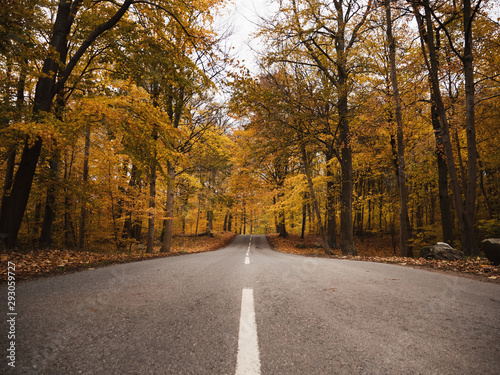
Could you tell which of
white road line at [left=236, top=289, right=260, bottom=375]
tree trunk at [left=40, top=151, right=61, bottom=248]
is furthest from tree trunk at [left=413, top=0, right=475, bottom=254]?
tree trunk at [left=40, top=151, right=61, bottom=248]

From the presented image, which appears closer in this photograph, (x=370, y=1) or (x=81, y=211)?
(x=370, y=1)

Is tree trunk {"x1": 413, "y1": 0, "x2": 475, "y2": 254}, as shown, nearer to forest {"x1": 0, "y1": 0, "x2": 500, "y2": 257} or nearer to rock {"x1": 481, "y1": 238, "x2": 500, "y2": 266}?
forest {"x1": 0, "y1": 0, "x2": 500, "y2": 257}

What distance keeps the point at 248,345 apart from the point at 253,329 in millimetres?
316

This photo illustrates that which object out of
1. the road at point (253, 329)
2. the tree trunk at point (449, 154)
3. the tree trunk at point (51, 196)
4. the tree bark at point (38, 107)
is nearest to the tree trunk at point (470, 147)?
the tree trunk at point (449, 154)

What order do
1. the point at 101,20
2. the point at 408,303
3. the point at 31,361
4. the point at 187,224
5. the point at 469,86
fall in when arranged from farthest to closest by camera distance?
1. the point at 187,224
2. the point at 469,86
3. the point at 101,20
4. the point at 408,303
5. the point at 31,361

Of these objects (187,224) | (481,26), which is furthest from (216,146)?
(187,224)

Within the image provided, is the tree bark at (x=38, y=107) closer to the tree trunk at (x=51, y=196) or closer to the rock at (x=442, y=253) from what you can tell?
the tree trunk at (x=51, y=196)

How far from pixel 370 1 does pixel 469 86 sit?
5.65 meters

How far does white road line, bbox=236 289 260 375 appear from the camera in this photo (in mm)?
1460

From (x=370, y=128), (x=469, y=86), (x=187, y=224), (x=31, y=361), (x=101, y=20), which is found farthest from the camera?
(x=187, y=224)

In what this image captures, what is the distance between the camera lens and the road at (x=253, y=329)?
1533mm

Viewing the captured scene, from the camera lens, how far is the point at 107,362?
1521 mm

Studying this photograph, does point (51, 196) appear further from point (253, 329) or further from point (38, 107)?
point (253, 329)

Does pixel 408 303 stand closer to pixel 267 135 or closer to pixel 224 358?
pixel 224 358
